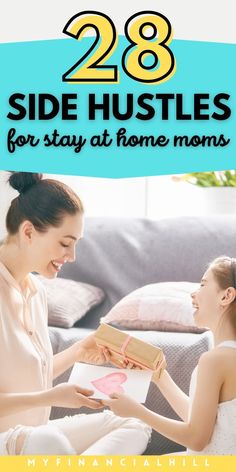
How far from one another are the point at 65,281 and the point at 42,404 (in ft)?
3.72

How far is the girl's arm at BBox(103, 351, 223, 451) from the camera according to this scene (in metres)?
1.39

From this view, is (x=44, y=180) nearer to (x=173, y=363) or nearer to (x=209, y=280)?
(x=209, y=280)

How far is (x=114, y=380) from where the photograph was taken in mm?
1483

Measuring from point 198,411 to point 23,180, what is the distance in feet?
1.85

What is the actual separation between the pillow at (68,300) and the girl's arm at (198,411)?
936mm

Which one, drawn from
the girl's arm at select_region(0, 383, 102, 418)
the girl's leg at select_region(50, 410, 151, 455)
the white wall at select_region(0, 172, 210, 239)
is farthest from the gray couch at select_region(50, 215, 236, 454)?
the girl's arm at select_region(0, 383, 102, 418)

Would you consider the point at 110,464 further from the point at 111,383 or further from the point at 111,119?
the point at 111,119

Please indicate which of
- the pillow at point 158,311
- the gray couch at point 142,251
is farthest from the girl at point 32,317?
the gray couch at point 142,251

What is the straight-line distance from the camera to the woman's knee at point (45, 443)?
1.39 meters

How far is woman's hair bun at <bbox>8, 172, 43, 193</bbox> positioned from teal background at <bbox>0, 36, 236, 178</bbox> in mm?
95

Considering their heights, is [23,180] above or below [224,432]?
above

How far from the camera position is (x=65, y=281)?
8.32 ft

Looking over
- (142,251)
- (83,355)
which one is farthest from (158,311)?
(83,355)

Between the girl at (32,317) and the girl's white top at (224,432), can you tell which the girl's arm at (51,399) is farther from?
the girl's white top at (224,432)
